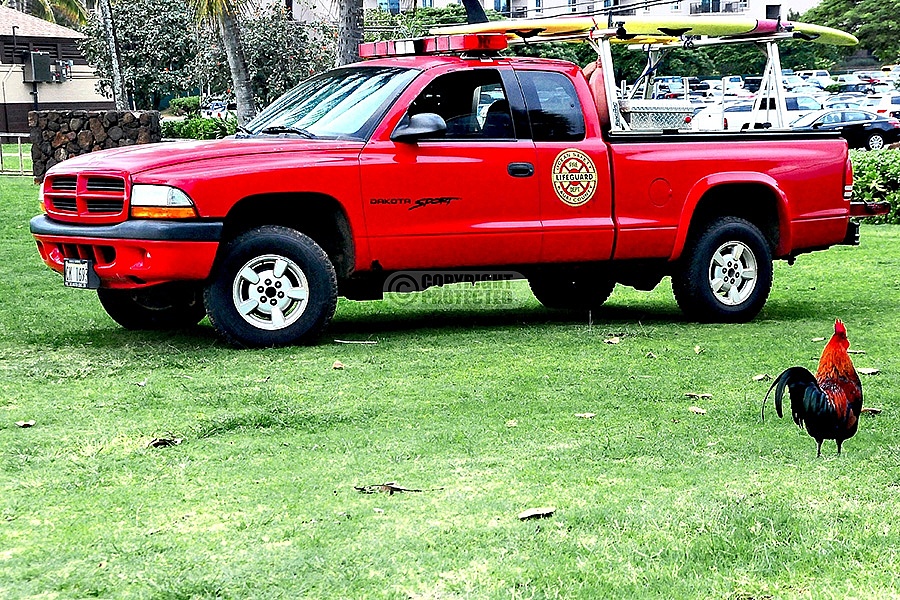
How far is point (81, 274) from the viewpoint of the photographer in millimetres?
7875

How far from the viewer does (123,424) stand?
6.09 metres

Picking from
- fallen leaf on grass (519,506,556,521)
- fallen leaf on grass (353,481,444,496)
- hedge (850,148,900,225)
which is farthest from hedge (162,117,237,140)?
fallen leaf on grass (519,506,556,521)

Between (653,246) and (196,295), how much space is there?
3140 mm

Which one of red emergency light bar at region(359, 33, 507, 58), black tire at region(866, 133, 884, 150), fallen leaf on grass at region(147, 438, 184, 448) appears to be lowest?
fallen leaf on grass at region(147, 438, 184, 448)

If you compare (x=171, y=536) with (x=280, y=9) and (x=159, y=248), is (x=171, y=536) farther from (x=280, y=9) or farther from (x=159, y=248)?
(x=280, y=9)

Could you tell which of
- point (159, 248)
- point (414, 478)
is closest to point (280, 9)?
point (159, 248)

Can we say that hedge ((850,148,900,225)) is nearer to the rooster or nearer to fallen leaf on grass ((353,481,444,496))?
the rooster

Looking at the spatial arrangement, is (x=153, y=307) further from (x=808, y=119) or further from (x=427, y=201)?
(x=808, y=119)

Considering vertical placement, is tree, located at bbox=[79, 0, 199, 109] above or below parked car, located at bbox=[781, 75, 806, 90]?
above

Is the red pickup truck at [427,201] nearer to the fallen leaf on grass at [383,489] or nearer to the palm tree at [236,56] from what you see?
the fallen leaf on grass at [383,489]

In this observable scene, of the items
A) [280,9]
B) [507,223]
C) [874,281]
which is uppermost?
[280,9]

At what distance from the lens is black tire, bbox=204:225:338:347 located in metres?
7.96

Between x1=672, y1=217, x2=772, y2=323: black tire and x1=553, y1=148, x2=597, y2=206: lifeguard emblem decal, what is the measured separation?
41.7 inches

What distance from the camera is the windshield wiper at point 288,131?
27.8 feet
